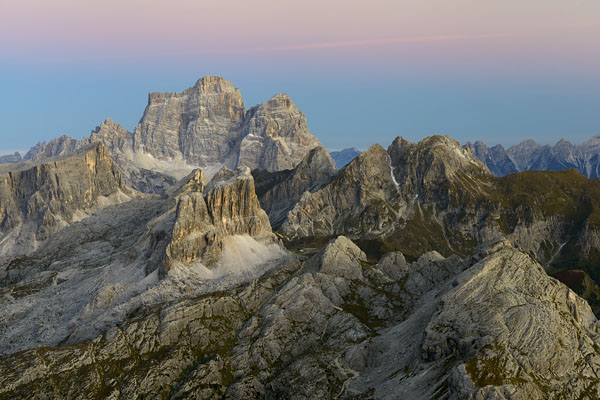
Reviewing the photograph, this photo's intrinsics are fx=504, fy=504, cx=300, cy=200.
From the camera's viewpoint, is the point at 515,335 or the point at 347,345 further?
the point at 347,345

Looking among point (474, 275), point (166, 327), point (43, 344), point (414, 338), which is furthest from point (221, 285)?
point (474, 275)

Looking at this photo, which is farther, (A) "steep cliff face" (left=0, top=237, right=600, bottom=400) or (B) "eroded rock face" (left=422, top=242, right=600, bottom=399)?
(A) "steep cliff face" (left=0, top=237, right=600, bottom=400)

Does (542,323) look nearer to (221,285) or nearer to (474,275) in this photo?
(474,275)

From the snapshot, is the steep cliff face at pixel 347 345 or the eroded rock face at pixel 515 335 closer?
the eroded rock face at pixel 515 335

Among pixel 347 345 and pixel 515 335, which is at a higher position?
pixel 515 335

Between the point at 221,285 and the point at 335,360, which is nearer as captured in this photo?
the point at 335,360

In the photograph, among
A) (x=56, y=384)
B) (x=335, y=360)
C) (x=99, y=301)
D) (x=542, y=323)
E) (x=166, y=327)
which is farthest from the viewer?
(x=99, y=301)

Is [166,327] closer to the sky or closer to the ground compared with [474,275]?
closer to the ground

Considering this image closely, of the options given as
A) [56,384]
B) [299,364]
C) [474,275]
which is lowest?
[299,364]

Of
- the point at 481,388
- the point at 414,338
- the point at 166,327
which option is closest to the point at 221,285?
the point at 166,327

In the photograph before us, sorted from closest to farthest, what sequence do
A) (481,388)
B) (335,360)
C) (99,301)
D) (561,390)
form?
(481,388)
(561,390)
(335,360)
(99,301)
